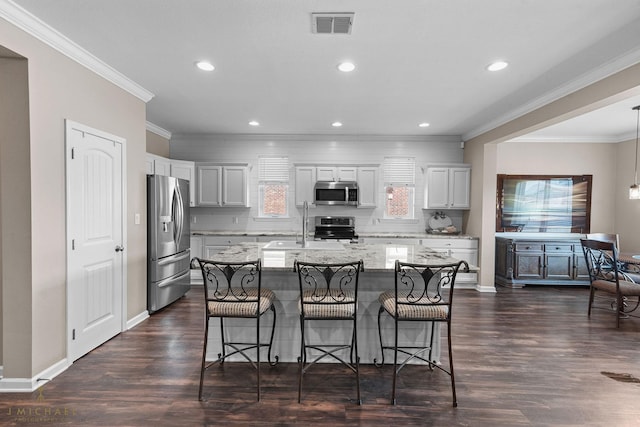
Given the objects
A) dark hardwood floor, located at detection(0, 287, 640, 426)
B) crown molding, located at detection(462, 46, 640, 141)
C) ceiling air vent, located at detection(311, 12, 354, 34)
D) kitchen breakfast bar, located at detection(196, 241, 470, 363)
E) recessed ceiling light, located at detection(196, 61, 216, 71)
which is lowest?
dark hardwood floor, located at detection(0, 287, 640, 426)

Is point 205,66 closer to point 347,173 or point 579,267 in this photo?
point 347,173

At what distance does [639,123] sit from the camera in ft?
16.3

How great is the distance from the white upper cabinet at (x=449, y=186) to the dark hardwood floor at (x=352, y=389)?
9.12 ft

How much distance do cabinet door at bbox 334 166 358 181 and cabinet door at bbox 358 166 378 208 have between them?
0.09m

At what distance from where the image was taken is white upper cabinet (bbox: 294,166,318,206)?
19.0 feet

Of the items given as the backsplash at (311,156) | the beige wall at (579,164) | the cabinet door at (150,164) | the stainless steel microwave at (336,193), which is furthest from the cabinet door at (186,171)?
the beige wall at (579,164)

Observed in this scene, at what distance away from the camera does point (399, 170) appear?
238 inches

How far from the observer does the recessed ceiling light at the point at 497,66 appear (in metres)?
2.90

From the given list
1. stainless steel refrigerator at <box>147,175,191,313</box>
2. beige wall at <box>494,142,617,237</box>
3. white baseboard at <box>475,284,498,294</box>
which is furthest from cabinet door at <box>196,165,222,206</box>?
beige wall at <box>494,142,617,237</box>

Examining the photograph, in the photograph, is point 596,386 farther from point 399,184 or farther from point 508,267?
point 399,184

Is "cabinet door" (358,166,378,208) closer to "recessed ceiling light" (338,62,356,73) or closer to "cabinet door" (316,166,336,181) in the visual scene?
"cabinet door" (316,166,336,181)

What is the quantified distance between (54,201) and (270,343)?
2.12 metres

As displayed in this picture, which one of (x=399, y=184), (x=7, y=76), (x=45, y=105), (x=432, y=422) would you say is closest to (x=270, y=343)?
(x=432, y=422)

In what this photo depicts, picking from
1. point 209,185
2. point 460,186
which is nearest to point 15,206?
point 209,185
